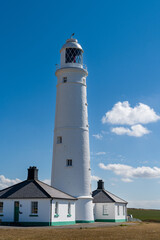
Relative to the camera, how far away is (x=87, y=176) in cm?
3347

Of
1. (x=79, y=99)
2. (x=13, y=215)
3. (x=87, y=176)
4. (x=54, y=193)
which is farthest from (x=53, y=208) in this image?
(x=79, y=99)

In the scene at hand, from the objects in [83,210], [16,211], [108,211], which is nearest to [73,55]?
[83,210]

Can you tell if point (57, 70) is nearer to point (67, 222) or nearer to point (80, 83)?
point (80, 83)

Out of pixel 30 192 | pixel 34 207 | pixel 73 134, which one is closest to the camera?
pixel 34 207

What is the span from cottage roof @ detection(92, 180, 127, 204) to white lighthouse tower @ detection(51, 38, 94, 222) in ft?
18.8

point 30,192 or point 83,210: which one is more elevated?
point 30,192

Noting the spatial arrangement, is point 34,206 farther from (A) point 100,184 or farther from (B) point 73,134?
(A) point 100,184

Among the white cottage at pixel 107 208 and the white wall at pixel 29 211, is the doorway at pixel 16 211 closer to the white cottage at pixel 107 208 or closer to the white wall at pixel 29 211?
the white wall at pixel 29 211

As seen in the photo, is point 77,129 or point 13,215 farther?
point 77,129

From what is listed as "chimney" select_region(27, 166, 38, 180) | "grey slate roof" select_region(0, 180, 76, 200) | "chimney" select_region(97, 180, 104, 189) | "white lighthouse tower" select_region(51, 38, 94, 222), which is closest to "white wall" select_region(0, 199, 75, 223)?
"grey slate roof" select_region(0, 180, 76, 200)

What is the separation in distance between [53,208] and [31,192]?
248 cm

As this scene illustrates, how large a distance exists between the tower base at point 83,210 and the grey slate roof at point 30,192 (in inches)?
61.4

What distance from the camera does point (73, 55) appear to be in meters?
36.4

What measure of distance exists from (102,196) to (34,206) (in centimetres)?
1396
